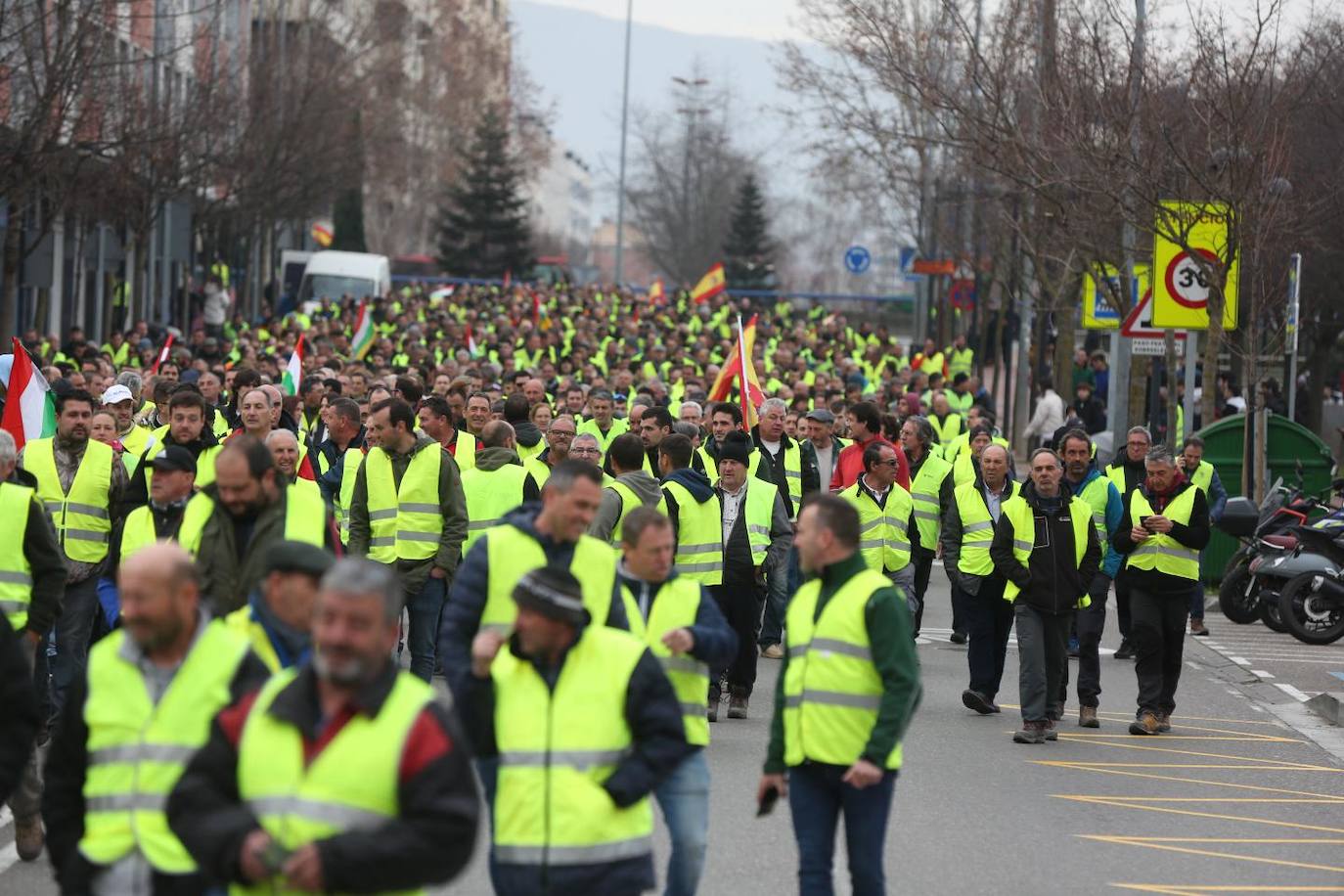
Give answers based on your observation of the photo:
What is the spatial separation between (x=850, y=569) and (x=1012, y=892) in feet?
6.98

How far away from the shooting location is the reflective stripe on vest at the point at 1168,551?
1276cm

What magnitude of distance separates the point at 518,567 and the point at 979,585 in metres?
6.27

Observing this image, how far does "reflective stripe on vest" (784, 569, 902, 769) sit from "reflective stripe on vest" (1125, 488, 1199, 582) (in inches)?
235

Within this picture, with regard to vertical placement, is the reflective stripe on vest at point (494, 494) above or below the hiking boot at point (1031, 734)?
above

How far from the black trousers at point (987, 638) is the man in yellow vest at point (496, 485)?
8.69 feet

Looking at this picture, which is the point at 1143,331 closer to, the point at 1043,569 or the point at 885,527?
the point at 885,527

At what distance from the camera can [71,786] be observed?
18.4 feet

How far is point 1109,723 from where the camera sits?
13172mm

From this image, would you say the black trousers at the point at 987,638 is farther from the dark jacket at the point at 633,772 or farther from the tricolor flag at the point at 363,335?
the tricolor flag at the point at 363,335

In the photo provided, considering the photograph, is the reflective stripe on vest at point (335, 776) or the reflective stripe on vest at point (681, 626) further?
the reflective stripe on vest at point (681, 626)

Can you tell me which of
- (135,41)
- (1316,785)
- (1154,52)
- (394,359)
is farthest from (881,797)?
(135,41)

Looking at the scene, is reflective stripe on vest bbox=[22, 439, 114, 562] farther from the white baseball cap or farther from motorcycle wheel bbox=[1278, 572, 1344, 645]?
motorcycle wheel bbox=[1278, 572, 1344, 645]

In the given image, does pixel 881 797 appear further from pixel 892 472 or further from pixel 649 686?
pixel 892 472

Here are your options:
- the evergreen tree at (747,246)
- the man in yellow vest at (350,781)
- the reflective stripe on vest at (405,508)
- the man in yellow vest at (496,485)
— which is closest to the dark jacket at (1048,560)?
the man in yellow vest at (496,485)
